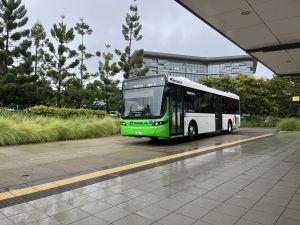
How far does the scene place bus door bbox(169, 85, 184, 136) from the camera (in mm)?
11281

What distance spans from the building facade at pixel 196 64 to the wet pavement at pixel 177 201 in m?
73.8

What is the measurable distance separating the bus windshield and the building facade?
67522mm

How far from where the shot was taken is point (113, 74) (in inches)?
1163

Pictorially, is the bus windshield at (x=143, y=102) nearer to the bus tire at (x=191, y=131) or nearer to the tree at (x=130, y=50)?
the bus tire at (x=191, y=131)

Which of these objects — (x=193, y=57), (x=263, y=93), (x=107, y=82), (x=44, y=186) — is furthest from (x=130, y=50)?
(x=193, y=57)

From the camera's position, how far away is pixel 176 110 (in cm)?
1159

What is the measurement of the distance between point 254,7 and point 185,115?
21.8ft

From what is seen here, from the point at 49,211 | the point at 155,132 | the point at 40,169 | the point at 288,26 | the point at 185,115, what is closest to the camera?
the point at 49,211

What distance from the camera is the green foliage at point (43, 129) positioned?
11.1 meters

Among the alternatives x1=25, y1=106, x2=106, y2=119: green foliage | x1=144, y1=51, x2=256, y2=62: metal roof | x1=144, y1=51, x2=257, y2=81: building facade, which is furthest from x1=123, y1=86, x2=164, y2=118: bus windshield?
x1=144, y1=51, x2=256, y2=62: metal roof

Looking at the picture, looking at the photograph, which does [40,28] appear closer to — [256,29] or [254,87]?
[254,87]

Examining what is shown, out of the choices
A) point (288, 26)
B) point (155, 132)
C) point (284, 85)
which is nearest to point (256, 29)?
point (288, 26)

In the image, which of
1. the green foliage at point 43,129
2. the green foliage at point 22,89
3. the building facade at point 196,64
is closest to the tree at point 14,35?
the green foliage at point 22,89

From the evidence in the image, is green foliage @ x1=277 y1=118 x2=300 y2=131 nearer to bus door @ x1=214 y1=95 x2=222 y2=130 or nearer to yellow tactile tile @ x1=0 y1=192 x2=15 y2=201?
bus door @ x1=214 y1=95 x2=222 y2=130
